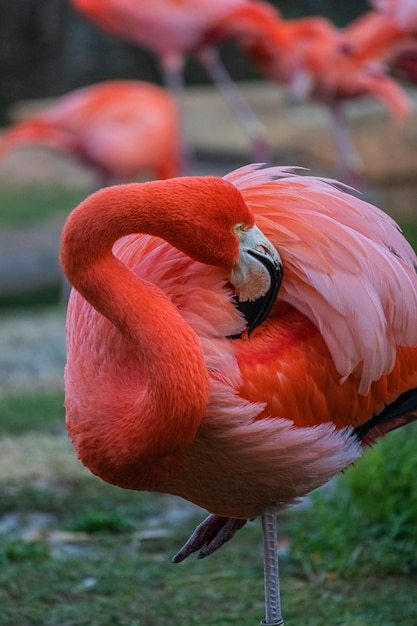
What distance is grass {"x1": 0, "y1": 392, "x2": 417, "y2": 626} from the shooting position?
3.59m

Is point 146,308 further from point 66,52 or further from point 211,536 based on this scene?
point 66,52

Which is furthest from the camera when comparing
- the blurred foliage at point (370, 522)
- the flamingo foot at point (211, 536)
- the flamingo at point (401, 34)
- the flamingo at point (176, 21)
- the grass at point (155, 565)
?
the flamingo at point (176, 21)

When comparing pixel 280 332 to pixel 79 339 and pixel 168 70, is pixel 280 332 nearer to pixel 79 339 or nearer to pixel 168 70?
pixel 79 339

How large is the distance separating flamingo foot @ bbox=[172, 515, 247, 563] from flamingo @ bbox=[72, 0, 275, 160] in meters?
5.29

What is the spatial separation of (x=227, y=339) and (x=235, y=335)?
0.09ft

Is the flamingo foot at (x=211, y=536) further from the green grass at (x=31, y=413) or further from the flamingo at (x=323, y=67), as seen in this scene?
the flamingo at (x=323, y=67)

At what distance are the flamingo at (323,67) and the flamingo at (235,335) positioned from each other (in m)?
4.95

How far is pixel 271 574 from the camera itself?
2.92 m

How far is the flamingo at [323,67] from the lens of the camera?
7770 mm

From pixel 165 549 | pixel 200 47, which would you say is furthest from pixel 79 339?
pixel 200 47

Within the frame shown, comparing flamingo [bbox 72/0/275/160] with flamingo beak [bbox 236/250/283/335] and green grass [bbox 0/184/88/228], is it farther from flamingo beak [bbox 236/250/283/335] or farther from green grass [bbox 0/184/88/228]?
flamingo beak [bbox 236/250/283/335]

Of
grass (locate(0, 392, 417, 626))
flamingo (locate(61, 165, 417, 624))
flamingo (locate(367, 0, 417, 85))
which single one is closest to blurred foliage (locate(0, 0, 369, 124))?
flamingo (locate(367, 0, 417, 85))

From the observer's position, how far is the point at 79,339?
9.11 feet

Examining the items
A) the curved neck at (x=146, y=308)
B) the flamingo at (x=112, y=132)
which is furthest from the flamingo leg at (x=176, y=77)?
the curved neck at (x=146, y=308)
